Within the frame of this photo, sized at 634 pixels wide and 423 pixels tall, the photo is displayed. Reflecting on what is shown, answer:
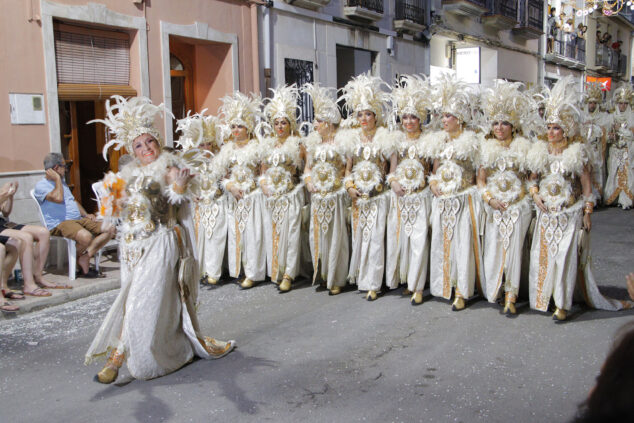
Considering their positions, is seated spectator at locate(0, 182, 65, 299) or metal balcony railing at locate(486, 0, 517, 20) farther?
metal balcony railing at locate(486, 0, 517, 20)

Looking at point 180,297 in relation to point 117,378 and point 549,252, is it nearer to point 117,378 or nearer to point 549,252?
point 117,378

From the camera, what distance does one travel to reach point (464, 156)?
245 inches

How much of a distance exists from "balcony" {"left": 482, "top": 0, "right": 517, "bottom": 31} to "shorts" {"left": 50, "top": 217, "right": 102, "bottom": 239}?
64.2ft

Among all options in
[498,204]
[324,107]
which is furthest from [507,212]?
[324,107]

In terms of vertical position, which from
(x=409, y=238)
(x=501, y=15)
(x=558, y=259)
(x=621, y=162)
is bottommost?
(x=558, y=259)

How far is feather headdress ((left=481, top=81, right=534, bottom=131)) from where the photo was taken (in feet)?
20.3

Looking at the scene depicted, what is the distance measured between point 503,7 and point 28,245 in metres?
21.9

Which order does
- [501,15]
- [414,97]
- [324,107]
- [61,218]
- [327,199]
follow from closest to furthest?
[414,97] < [327,199] < [324,107] < [61,218] < [501,15]

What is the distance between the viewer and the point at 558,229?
591 centimetres

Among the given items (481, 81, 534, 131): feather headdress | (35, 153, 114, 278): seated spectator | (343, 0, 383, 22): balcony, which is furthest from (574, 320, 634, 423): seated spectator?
(343, 0, 383, 22): balcony

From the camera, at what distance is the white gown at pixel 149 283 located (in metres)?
4.55

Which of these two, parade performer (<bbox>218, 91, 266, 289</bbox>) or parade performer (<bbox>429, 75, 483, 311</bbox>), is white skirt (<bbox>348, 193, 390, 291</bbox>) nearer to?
parade performer (<bbox>429, 75, 483, 311</bbox>)

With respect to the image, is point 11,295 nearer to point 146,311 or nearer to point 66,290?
point 66,290

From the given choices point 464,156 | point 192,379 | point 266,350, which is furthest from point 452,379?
point 464,156
